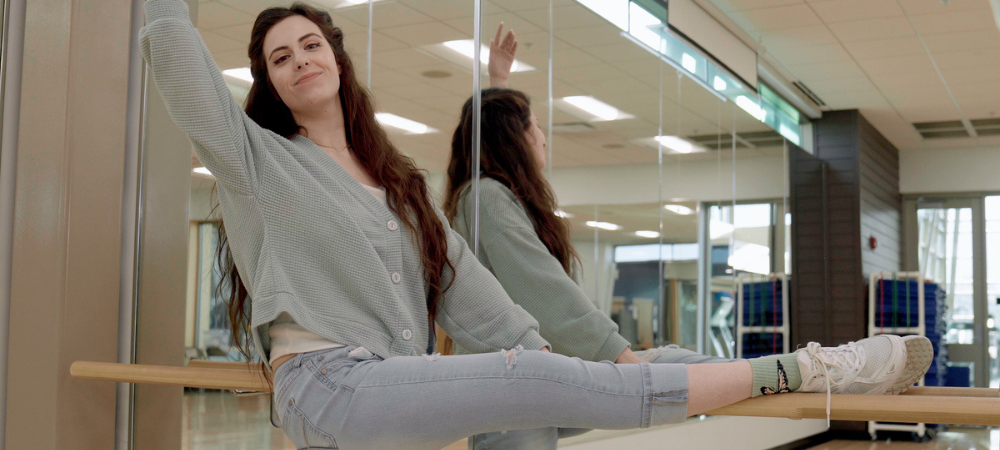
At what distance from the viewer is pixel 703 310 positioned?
3572mm

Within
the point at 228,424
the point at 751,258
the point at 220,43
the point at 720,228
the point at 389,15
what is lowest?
the point at 228,424

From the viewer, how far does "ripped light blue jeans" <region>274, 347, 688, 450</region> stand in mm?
1105

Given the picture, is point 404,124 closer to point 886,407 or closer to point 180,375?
point 180,375

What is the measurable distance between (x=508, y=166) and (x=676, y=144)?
4.37ft

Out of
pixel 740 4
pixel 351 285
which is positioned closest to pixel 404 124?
pixel 351 285

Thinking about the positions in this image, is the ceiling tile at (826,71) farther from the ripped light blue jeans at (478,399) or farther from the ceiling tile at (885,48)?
the ripped light blue jeans at (478,399)

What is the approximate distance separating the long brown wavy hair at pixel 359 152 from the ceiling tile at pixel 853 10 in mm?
1431

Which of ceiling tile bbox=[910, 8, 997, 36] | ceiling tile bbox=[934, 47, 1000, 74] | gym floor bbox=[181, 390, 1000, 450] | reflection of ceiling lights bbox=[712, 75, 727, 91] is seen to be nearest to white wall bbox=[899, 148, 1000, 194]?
ceiling tile bbox=[934, 47, 1000, 74]

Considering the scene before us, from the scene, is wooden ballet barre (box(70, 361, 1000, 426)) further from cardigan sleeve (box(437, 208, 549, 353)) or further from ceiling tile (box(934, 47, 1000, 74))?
ceiling tile (box(934, 47, 1000, 74))

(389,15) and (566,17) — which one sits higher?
(566,17)

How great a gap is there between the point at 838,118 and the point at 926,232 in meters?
0.48

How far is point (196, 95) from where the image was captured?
1.24 meters

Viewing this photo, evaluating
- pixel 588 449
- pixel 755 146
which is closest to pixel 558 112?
pixel 755 146

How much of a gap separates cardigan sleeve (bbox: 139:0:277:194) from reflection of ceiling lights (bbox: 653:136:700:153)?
6.52 ft
